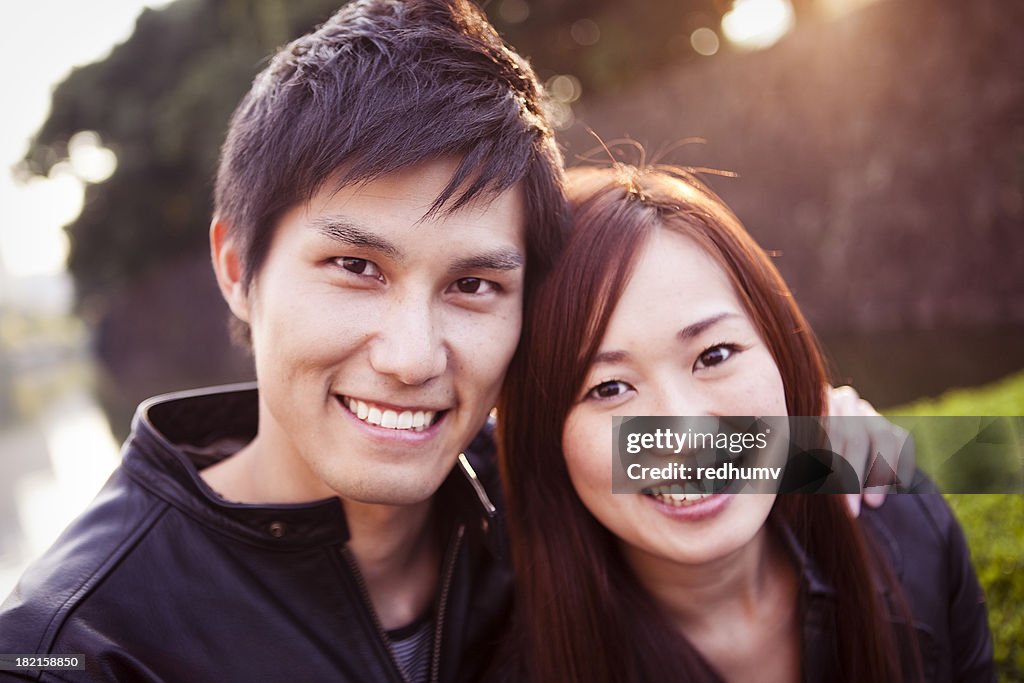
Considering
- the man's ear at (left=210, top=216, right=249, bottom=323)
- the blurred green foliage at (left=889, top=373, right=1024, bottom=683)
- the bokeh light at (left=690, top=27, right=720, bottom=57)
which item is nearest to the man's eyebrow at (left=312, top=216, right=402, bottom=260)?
the man's ear at (left=210, top=216, right=249, bottom=323)

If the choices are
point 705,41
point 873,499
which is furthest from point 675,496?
point 705,41

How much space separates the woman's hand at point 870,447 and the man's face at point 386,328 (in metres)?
1.02

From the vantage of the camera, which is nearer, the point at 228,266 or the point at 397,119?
the point at 397,119

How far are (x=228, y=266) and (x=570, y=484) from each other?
104cm

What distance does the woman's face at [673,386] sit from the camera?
1.59 meters

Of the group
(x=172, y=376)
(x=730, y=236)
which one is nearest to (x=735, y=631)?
(x=730, y=236)

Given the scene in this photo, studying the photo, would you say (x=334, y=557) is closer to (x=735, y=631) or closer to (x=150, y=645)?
(x=150, y=645)

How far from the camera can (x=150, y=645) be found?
1486 millimetres

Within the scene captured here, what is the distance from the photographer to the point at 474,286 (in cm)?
167

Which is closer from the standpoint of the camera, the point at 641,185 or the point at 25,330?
the point at 641,185

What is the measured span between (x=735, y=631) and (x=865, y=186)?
786cm

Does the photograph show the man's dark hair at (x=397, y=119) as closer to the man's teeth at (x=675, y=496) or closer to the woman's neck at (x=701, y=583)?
the man's teeth at (x=675, y=496)

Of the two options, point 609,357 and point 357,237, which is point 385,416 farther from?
point 609,357

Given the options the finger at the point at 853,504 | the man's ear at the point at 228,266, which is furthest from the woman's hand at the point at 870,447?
the man's ear at the point at 228,266
